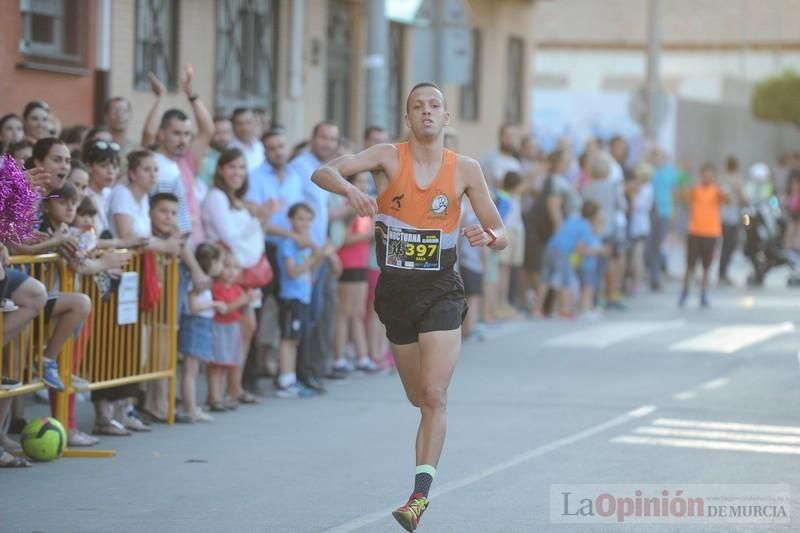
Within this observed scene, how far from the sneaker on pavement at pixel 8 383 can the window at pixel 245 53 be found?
1002 cm

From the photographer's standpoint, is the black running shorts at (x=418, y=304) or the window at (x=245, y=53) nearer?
the black running shorts at (x=418, y=304)

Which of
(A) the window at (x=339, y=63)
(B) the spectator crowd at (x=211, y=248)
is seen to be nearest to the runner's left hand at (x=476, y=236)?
(B) the spectator crowd at (x=211, y=248)

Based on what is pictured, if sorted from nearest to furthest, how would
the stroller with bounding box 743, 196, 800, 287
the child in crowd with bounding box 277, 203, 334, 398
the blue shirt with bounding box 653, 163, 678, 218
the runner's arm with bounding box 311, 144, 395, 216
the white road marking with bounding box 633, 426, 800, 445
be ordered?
the runner's arm with bounding box 311, 144, 395, 216 < the white road marking with bounding box 633, 426, 800, 445 < the child in crowd with bounding box 277, 203, 334, 398 < the blue shirt with bounding box 653, 163, 678, 218 < the stroller with bounding box 743, 196, 800, 287

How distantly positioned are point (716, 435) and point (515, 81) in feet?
64.9

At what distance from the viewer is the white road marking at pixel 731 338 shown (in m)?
18.2

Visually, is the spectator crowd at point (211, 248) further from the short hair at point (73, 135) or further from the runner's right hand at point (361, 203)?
the runner's right hand at point (361, 203)

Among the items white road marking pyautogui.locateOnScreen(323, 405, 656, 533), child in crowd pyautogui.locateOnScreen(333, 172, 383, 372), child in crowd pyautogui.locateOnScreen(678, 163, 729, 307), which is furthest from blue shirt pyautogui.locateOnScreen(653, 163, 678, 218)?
white road marking pyautogui.locateOnScreen(323, 405, 656, 533)

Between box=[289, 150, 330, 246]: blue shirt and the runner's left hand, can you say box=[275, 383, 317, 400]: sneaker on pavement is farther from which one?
the runner's left hand

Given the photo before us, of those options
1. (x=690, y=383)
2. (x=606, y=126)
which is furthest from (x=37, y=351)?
(x=606, y=126)

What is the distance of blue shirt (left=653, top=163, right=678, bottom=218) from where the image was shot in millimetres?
27391

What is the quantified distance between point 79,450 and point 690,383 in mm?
6381

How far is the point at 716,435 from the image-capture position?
1200 centimetres

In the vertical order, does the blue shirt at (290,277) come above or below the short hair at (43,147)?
below

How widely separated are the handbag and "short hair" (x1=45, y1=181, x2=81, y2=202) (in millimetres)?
2441
